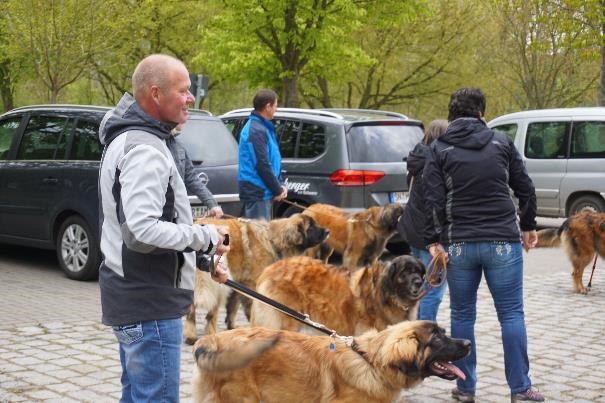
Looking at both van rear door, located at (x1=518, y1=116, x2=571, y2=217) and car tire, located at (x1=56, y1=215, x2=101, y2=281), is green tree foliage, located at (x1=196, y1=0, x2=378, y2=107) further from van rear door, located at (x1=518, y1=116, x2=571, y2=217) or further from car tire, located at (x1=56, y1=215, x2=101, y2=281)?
car tire, located at (x1=56, y1=215, x2=101, y2=281)

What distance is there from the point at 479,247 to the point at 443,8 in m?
31.2

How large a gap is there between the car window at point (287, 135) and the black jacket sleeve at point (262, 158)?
3032 mm

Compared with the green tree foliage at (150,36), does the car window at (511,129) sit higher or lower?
lower

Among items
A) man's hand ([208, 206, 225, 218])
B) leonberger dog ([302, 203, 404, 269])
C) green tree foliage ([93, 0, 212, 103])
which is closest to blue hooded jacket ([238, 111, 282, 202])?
leonberger dog ([302, 203, 404, 269])

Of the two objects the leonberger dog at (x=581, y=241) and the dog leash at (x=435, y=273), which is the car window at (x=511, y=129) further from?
the dog leash at (x=435, y=273)

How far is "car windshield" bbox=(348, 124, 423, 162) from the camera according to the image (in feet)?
36.6

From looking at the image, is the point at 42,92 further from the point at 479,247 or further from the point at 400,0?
the point at 479,247

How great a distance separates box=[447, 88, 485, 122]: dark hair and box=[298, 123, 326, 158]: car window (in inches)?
238

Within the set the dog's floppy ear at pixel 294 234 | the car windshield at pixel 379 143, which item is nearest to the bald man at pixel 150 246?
the dog's floppy ear at pixel 294 234

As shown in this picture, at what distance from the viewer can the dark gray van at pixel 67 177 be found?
9.74 m

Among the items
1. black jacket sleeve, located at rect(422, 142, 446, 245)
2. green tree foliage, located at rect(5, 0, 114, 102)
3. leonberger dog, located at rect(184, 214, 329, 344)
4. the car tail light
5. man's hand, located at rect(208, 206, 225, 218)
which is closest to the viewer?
black jacket sleeve, located at rect(422, 142, 446, 245)

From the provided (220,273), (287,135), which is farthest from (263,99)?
(220,273)

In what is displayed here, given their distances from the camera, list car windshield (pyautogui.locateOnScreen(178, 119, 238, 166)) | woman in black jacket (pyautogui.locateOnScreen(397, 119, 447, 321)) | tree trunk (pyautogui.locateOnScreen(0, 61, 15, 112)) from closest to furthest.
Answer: woman in black jacket (pyautogui.locateOnScreen(397, 119, 447, 321))
car windshield (pyautogui.locateOnScreen(178, 119, 238, 166))
tree trunk (pyautogui.locateOnScreen(0, 61, 15, 112))

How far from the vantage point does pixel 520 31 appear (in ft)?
111
